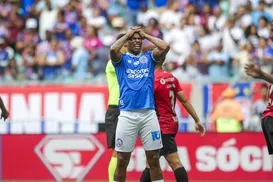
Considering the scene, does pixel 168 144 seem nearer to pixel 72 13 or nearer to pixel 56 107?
pixel 56 107

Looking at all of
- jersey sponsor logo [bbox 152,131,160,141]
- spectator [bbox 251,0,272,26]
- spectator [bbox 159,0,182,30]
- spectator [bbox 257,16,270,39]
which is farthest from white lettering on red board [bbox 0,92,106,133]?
jersey sponsor logo [bbox 152,131,160,141]

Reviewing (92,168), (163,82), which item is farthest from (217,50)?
(163,82)

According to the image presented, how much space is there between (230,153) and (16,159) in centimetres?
416

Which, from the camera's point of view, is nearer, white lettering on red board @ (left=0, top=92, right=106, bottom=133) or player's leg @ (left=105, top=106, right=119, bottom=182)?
player's leg @ (left=105, top=106, right=119, bottom=182)

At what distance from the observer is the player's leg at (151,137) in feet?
38.9

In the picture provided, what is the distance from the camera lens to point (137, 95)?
11.8 m

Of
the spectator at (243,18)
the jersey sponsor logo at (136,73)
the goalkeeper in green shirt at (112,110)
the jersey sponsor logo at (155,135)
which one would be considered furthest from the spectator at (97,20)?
the jersey sponsor logo at (155,135)

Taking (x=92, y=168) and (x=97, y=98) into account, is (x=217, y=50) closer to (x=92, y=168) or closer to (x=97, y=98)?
(x=97, y=98)

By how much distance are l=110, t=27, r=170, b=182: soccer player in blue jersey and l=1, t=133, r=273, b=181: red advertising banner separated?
4697mm

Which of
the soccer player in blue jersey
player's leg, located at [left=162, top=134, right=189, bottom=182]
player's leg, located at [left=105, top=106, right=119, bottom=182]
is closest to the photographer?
the soccer player in blue jersey

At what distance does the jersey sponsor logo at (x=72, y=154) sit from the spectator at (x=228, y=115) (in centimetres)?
303

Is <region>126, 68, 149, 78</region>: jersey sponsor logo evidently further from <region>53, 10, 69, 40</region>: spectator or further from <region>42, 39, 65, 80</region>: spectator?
<region>53, 10, 69, 40</region>: spectator

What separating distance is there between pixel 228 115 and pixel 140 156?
2.83 m

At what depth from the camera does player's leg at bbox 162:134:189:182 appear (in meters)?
12.9
